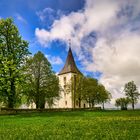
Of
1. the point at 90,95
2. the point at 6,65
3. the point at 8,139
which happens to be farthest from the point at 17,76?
the point at 90,95

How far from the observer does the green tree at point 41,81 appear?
72.8 m

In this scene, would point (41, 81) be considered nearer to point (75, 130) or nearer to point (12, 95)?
point (12, 95)

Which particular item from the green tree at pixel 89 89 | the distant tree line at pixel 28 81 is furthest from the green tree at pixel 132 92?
the green tree at pixel 89 89

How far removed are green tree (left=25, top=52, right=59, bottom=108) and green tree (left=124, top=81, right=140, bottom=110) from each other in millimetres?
42860

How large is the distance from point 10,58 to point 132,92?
66.5 m

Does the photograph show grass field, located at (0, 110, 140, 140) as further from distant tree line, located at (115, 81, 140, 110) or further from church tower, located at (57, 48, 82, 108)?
church tower, located at (57, 48, 82, 108)

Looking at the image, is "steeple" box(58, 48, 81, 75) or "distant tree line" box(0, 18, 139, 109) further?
"steeple" box(58, 48, 81, 75)

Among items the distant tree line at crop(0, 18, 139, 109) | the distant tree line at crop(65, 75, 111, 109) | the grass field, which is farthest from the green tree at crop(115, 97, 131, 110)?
the grass field

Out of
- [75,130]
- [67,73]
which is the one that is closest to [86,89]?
[67,73]

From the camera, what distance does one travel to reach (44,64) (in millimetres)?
75750

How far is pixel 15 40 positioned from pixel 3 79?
8618 mm

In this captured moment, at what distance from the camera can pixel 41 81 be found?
74.3 metres

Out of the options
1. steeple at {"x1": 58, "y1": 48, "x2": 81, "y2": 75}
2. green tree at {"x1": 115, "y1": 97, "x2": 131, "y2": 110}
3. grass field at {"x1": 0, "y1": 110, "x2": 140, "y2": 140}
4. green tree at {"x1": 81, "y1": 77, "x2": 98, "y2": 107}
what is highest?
steeple at {"x1": 58, "y1": 48, "x2": 81, "y2": 75}

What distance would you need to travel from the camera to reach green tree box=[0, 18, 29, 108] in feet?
172
